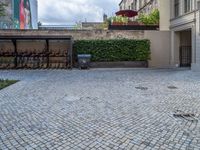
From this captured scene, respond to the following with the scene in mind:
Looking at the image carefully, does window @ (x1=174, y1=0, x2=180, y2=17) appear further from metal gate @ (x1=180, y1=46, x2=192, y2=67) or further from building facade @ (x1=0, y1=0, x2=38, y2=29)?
building facade @ (x1=0, y1=0, x2=38, y2=29)

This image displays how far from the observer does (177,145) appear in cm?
413

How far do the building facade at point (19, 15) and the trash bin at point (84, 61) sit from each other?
938 centimetres

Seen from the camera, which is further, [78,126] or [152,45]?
[152,45]

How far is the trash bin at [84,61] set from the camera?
18141 mm

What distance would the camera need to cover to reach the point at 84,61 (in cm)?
1819

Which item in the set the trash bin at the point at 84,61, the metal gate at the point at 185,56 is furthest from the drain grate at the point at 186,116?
the metal gate at the point at 185,56

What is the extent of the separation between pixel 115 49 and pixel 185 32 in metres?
5.68

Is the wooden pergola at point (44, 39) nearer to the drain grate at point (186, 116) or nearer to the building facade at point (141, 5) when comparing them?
the building facade at point (141, 5)

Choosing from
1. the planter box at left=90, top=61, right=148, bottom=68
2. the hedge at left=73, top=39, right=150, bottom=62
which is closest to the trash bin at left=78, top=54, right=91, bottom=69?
the hedge at left=73, top=39, right=150, bottom=62

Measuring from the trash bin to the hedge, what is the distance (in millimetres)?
679

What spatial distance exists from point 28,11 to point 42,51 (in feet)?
56.3

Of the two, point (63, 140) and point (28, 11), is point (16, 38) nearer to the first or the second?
point (63, 140)

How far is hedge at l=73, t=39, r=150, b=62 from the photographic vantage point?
61.8 ft

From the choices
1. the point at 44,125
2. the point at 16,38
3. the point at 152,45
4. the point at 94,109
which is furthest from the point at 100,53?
the point at 44,125
